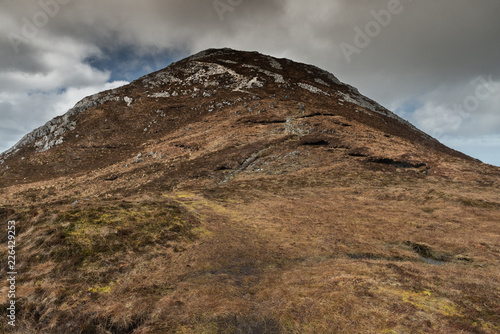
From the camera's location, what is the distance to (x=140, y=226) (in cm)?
1568

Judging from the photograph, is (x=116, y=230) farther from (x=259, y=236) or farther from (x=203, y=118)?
(x=203, y=118)

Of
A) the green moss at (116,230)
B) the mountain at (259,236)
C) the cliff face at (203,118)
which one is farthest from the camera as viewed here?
the cliff face at (203,118)

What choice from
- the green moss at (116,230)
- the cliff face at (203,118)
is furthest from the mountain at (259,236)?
the cliff face at (203,118)

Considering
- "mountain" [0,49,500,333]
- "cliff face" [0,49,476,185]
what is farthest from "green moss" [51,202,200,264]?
"cliff face" [0,49,476,185]

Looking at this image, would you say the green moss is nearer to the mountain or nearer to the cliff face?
the mountain

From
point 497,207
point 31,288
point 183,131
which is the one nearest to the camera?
point 31,288

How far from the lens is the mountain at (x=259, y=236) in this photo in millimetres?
8641

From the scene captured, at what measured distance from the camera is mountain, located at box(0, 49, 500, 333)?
28.3 feet

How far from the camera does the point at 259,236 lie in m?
17.5

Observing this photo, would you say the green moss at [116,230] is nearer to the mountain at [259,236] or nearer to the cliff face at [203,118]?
the mountain at [259,236]

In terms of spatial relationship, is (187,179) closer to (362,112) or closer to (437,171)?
(437,171)

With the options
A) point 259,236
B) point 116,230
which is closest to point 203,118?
point 259,236

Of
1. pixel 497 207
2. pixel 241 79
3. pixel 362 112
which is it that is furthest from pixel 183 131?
pixel 497 207

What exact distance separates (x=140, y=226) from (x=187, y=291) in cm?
712
